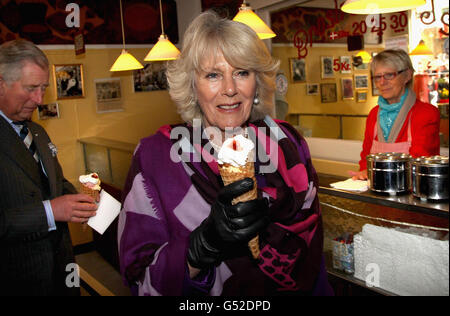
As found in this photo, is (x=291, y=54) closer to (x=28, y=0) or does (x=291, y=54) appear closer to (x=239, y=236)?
(x=28, y=0)

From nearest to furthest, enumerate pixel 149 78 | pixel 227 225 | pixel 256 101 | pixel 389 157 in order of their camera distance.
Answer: pixel 227 225 < pixel 256 101 < pixel 389 157 < pixel 149 78

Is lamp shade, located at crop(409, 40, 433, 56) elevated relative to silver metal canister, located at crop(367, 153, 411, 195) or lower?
elevated

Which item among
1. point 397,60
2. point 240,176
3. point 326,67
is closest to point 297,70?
point 326,67

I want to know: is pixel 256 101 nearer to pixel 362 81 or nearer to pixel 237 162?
pixel 237 162

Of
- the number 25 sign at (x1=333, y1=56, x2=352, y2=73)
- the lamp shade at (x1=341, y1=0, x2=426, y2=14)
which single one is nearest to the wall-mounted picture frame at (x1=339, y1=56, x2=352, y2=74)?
the number 25 sign at (x1=333, y1=56, x2=352, y2=73)

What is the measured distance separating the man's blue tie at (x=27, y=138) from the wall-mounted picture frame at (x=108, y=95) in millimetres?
4855

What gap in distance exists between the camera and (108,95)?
7.39 meters

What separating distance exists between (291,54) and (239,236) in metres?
5.88

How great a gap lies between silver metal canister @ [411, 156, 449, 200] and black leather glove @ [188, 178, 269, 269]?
0.82 meters

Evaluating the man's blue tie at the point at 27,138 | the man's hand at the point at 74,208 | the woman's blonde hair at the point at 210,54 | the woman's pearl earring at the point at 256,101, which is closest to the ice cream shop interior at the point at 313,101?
the man's hand at the point at 74,208

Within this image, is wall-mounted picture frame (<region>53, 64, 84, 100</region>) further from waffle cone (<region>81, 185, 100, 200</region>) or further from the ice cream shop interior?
waffle cone (<region>81, 185, 100, 200</region>)

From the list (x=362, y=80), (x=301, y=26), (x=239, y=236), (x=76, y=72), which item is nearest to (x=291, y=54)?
(x=301, y=26)

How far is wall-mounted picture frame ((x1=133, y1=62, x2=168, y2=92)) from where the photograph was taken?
770 centimetres

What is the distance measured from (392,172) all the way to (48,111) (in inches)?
241
